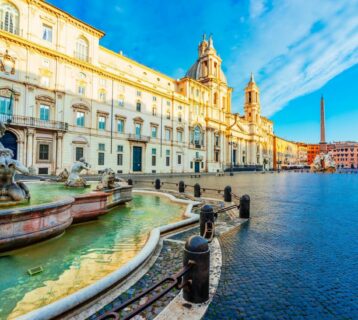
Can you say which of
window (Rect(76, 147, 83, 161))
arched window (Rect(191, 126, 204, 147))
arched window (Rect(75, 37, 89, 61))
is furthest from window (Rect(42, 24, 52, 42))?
arched window (Rect(191, 126, 204, 147))

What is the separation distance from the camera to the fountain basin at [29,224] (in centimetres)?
417

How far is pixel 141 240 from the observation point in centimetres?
533

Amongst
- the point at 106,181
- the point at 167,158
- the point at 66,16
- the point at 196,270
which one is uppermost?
the point at 66,16

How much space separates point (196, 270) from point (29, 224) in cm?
364

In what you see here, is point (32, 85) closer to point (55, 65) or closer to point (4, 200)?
point (55, 65)

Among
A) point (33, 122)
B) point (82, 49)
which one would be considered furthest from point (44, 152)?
point (82, 49)

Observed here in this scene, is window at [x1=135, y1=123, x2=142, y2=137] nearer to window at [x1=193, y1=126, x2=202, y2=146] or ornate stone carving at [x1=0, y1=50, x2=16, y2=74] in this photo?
window at [x1=193, y1=126, x2=202, y2=146]

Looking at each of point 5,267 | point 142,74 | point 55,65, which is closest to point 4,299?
point 5,267

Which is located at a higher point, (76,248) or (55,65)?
(55,65)

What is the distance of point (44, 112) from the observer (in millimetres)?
25719

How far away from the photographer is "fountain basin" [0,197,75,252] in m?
4.17

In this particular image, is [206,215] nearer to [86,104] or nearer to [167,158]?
[86,104]

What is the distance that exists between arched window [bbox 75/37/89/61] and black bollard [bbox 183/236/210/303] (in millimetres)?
32604

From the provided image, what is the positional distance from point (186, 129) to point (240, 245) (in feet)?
140
